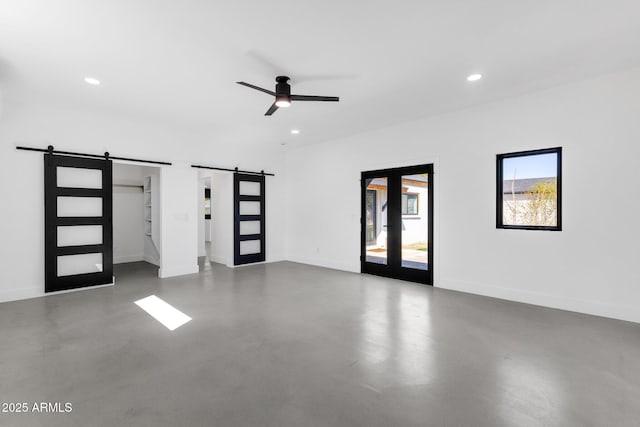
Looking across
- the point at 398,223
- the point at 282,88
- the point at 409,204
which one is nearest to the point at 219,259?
the point at 398,223

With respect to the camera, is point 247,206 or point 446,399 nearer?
point 446,399

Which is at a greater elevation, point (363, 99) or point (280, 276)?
point (363, 99)

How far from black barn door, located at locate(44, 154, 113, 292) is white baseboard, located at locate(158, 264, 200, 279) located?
0.87 metres

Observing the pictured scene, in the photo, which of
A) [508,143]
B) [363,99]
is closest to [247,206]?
[363,99]

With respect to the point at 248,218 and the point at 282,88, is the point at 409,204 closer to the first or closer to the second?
the point at 282,88

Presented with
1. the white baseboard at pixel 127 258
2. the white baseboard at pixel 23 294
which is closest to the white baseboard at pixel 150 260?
the white baseboard at pixel 127 258

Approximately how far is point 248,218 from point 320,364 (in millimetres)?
5369

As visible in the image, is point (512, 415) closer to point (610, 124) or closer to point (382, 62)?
point (382, 62)

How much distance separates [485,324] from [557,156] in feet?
8.58

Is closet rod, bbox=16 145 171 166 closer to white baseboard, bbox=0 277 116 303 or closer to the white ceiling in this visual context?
the white ceiling

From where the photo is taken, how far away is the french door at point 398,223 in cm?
546

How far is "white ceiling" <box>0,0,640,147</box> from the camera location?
253 centimetres

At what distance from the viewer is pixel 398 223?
5832mm

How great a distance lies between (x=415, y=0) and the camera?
2.40 metres
